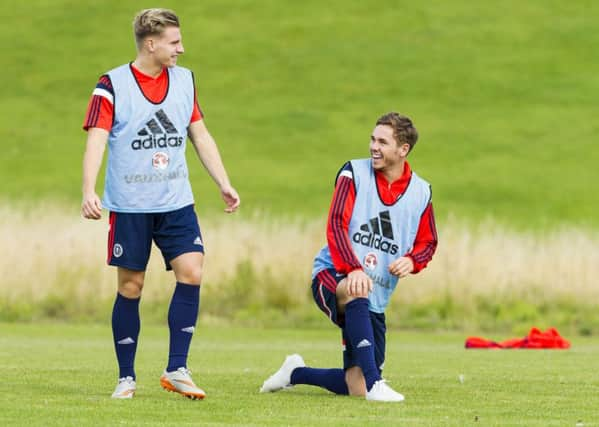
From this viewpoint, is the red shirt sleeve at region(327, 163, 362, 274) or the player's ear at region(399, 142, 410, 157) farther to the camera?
the player's ear at region(399, 142, 410, 157)

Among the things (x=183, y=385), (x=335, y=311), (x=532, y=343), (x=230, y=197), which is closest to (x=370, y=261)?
(x=335, y=311)

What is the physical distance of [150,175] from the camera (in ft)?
30.0

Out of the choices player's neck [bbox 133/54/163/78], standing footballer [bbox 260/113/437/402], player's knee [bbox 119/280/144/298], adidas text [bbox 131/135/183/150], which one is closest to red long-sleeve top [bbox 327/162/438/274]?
standing footballer [bbox 260/113/437/402]

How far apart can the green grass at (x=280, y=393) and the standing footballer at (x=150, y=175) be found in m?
0.50

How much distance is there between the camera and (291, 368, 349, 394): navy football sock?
9.95m

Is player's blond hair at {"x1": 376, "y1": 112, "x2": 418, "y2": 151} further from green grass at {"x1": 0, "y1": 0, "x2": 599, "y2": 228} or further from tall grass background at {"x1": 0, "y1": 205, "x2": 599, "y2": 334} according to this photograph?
green grass at {"x1": 0, "y1": 0, "x2": 599, "y2": 228}

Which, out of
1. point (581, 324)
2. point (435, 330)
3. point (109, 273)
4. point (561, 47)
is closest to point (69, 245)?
point (109, 273)

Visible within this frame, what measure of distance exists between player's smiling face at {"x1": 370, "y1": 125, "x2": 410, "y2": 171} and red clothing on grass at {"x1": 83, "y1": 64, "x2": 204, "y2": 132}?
127 centimetres

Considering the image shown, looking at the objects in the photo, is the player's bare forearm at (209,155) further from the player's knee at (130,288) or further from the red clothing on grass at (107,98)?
the player's knee at (130,288)

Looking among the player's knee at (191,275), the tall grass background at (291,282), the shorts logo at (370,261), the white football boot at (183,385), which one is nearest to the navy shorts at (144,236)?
the player's knee at (191,275)

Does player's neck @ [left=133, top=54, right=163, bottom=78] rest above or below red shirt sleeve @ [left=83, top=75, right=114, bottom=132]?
above

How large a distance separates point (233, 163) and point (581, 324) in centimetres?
2079

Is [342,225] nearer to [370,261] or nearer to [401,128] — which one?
[370,261]

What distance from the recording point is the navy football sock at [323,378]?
392 inches
